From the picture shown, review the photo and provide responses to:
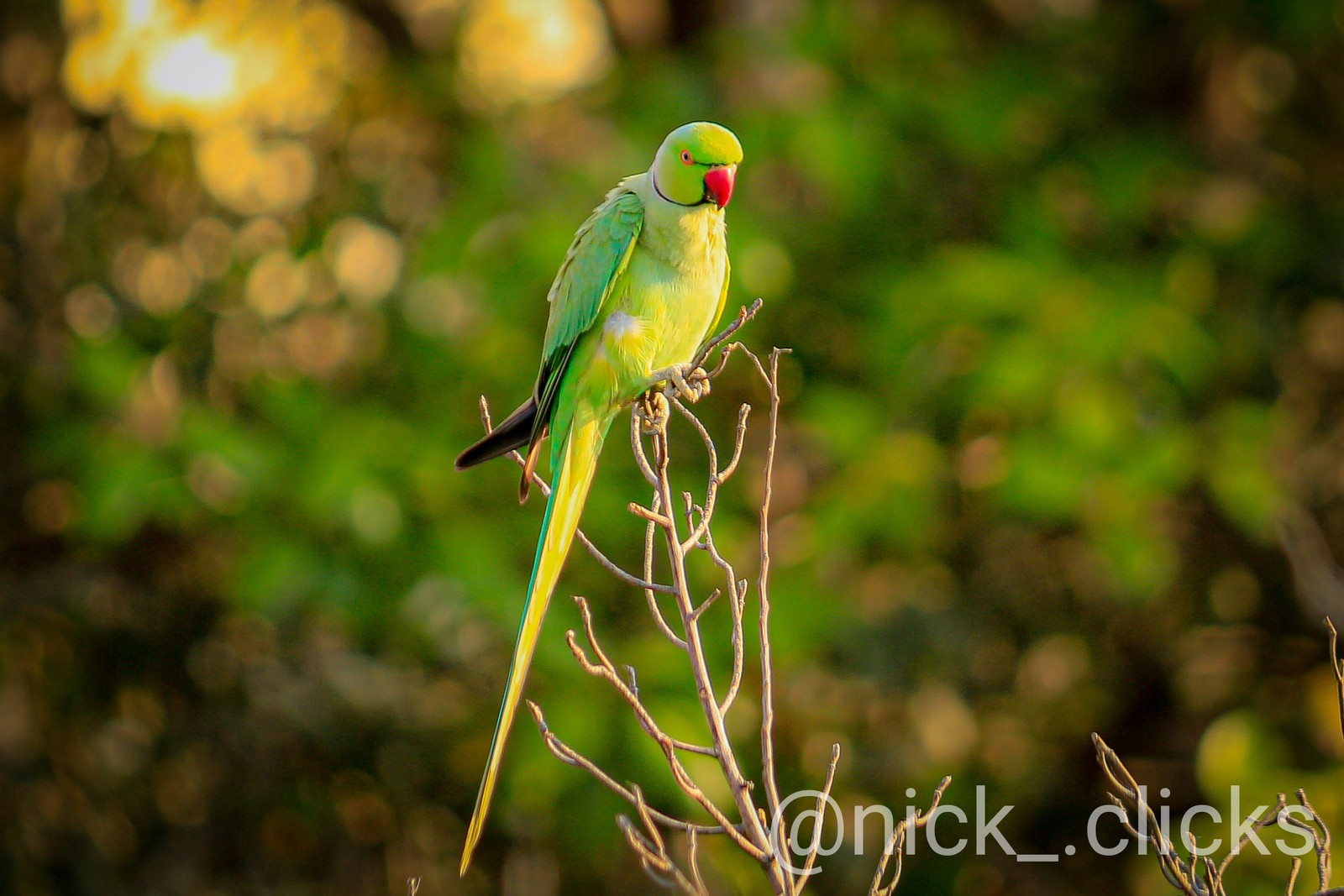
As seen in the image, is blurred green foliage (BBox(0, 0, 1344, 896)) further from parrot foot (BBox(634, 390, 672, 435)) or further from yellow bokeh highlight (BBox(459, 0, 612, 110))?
parrot foot (BBox(634, 390, 672, 435))

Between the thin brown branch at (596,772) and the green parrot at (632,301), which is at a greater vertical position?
the green parrot at (632,301)

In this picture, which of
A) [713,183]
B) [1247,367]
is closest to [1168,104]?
[1247,367]

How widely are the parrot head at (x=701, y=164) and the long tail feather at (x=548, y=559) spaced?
0.51 m

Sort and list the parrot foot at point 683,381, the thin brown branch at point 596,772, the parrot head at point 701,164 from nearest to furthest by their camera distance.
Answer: the thin brown branch at point 596,772 < the parrot foot at point 683,381 < the parrot head at point 701,164

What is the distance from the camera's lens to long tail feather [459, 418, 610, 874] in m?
1.77

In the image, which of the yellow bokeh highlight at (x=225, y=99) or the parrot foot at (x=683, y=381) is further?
the yellow bokeh highlight at (x=225, y=99)

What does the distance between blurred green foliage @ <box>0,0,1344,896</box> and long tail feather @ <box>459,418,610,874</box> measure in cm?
133

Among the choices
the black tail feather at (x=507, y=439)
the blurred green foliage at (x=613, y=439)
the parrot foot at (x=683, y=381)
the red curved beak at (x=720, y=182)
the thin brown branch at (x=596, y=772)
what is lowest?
the blurred green foliage at (x=613, y=439)

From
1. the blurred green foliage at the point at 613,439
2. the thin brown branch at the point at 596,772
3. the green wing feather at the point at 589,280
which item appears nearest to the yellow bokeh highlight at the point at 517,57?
the blurred green foliage at the point at 613,439

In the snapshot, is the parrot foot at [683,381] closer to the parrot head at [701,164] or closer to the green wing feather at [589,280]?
the green wing feather at [589,280]

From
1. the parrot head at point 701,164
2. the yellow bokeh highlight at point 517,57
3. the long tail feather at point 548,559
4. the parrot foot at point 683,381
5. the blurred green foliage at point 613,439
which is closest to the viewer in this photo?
the long tail feather at point 548,559

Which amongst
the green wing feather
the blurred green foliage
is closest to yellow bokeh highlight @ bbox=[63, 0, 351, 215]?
the blurred green foliage

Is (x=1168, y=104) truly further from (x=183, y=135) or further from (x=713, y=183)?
(x=183, y=135)

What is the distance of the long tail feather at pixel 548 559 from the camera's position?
177cm
